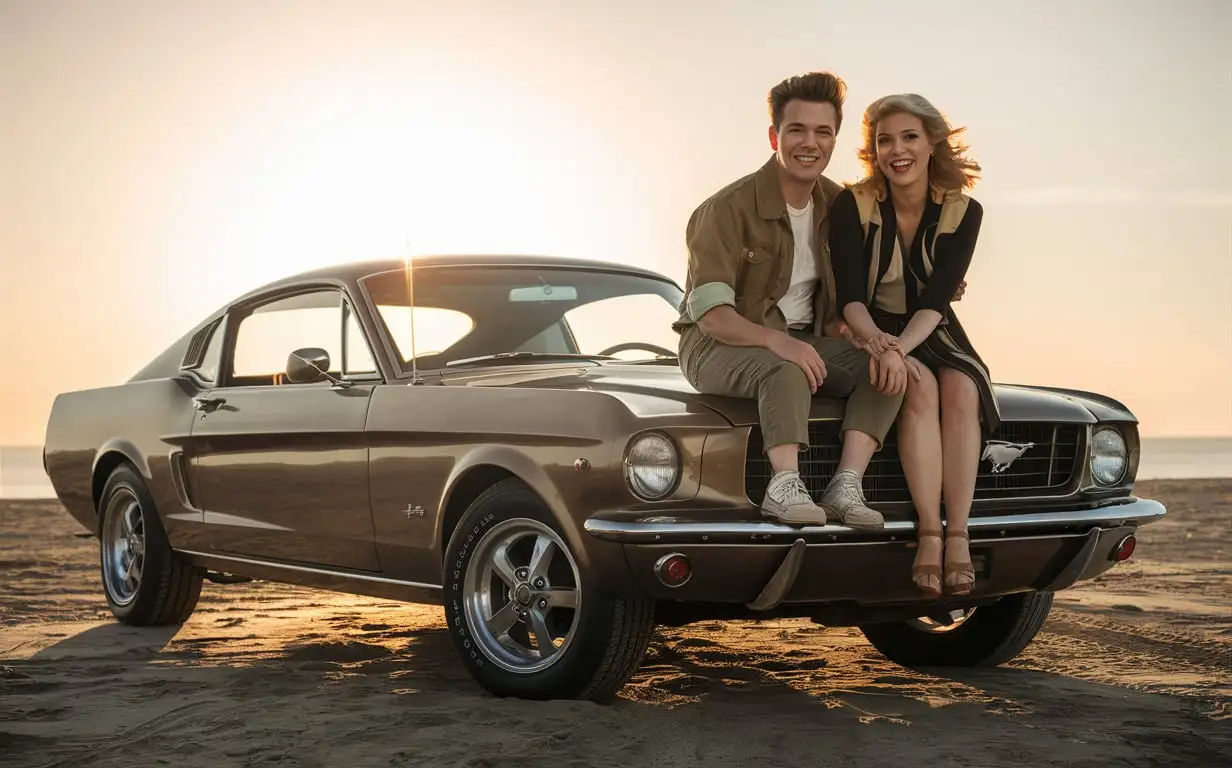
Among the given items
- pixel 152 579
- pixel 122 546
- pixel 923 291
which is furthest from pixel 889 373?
pixel 122 546

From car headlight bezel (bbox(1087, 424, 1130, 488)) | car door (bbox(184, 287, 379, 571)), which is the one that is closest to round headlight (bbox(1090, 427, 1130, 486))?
car headlight bezel (bbox(1087, 424, 1130, 488))

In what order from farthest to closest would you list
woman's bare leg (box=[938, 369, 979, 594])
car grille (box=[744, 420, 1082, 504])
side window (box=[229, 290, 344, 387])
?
1. side window (box=[229, 290, 344, 387])
2. woman's bare leg (box=[938, 369, 979, 594])
3. car grille (box=[744, 420, 1082, 504])

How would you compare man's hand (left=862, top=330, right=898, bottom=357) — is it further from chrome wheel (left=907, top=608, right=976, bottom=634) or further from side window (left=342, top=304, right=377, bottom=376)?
side window (left=342, top=304, right=377, bottom=376)

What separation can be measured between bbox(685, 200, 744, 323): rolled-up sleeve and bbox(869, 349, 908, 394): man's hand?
0.53 meters

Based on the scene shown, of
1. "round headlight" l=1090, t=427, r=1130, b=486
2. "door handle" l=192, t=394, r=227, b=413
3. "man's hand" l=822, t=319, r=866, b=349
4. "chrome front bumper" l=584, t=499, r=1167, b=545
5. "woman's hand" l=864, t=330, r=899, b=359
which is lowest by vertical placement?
"chrome front bumper" l=584, t=499, r=1167, b=545

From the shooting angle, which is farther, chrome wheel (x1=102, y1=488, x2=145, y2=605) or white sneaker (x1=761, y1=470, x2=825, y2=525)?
chrome wheel (x1=102, y1=488, x2=145, y2=605)

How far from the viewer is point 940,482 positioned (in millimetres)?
5305

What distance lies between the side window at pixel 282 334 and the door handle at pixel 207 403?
16 centimetres

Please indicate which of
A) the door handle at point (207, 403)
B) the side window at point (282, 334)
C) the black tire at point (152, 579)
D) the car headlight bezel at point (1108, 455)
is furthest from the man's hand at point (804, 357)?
the black tire at point (152, 579)

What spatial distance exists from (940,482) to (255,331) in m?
3.74

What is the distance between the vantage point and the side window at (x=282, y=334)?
269 inches

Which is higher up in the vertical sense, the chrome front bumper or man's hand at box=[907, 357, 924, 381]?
man's hand at box=[907, 357, 924, 381]

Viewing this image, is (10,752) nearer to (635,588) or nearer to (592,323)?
(635,588)

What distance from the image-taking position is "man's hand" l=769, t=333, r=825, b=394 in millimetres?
5145
